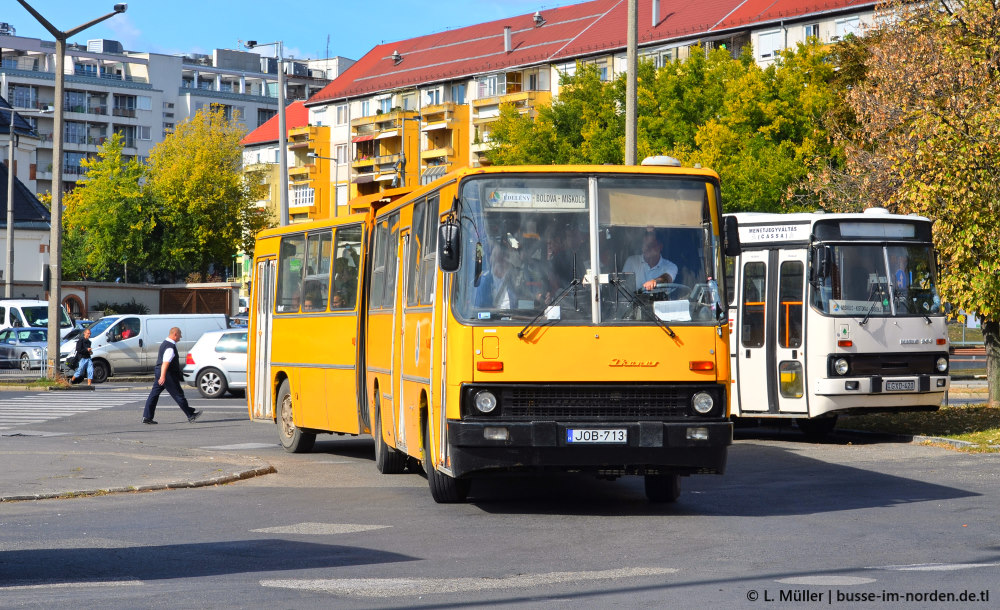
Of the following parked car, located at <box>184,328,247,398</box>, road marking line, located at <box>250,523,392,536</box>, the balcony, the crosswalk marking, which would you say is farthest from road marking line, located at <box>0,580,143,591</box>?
the balcony

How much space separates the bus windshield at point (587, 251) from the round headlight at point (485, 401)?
0.59 meters

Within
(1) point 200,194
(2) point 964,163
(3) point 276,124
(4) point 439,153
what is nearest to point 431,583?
(2) point 964,163

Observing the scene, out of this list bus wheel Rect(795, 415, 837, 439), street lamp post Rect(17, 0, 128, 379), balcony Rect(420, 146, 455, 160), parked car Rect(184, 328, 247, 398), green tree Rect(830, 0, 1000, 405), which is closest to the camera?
green tree Rect(830, 0, 1000, 405)

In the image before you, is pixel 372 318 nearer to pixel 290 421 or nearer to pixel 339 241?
pixel 339 241

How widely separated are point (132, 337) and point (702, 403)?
108 ft

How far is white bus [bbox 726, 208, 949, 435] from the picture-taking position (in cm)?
1958

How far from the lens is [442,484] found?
12.8m

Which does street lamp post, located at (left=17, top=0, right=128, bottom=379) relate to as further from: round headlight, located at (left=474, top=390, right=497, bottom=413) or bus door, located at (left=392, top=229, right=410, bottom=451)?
round headlight, located at (left=474, top=390, right=497, bottom=413)

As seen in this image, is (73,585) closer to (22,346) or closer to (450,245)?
(450,245)

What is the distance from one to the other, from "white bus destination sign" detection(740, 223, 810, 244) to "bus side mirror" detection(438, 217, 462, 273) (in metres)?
9.23

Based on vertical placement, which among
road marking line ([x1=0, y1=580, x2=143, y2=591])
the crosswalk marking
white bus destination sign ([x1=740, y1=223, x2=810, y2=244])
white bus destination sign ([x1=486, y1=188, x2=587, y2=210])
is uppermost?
white bus destination sign ([x1=740, y1=223, x2=810, y2=244])

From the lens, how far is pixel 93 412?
27.9 metres

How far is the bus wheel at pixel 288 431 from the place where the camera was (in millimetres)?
19156

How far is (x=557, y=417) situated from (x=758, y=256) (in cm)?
970
